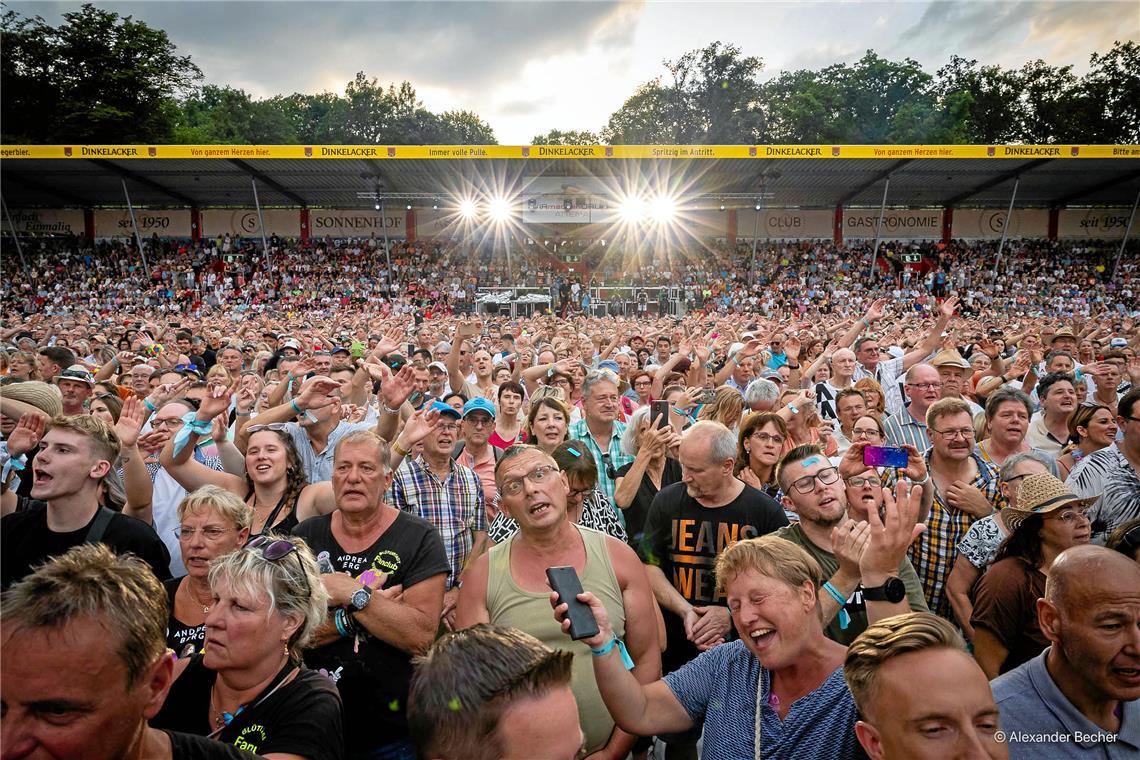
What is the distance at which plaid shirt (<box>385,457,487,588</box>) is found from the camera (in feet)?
12.0

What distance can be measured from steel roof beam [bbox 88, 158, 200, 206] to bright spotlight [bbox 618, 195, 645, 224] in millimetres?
19279

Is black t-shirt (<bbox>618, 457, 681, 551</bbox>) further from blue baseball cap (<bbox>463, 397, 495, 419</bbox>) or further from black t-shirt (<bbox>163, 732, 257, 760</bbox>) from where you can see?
black t-shirt (<bbox>163, 732, 257, 760</bbox>)

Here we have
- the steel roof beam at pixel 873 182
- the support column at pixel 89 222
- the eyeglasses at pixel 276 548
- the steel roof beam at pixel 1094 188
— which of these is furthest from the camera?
the support column at pixel 89 222

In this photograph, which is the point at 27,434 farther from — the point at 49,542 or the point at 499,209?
the point at 499,209

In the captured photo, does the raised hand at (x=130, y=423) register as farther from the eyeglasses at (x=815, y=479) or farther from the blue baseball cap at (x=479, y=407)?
the eyeglasses at (x=815, y=479)

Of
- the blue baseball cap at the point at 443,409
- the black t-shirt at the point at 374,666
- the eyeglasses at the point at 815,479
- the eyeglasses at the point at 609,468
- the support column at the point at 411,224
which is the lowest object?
the black t-shirt at the point at 374,666

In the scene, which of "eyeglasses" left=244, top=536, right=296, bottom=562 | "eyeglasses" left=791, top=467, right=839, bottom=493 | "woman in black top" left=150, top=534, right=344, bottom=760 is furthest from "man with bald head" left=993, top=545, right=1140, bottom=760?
"eyeglasses" left=244, top=536, right=296, bottom=562

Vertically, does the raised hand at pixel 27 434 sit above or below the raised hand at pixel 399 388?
below

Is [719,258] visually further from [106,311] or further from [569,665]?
[569,665]

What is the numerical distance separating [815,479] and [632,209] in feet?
89.7

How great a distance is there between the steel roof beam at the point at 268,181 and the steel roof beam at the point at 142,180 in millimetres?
4405

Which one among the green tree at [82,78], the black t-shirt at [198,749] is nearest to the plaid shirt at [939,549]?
the black t-shirt at [198,749]

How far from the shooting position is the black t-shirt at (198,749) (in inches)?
60.0

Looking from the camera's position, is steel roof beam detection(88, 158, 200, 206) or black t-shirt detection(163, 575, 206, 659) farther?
steel roof beam detection(88, 158, 200, 206)
